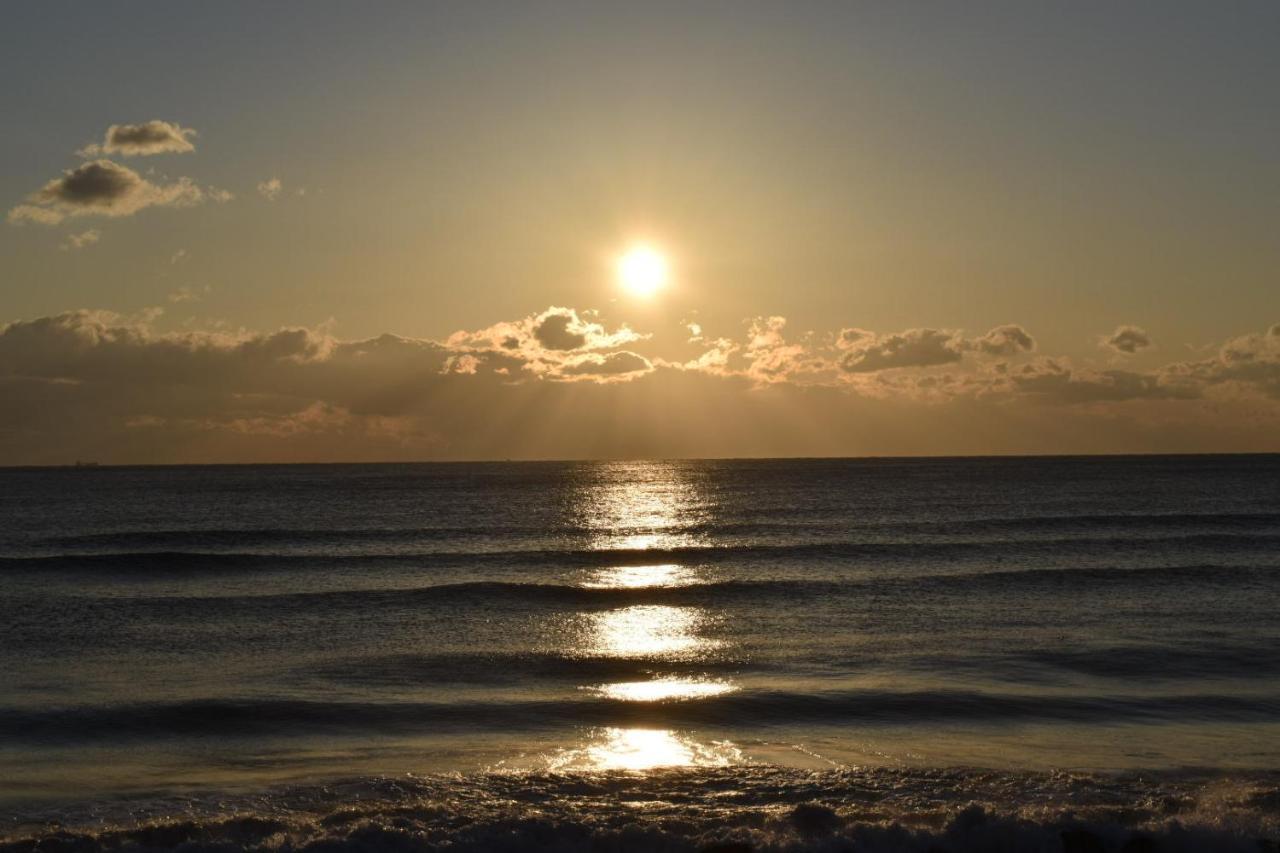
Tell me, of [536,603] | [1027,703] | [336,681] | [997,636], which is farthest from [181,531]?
[1027,703]

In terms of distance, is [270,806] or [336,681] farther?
[336,681]

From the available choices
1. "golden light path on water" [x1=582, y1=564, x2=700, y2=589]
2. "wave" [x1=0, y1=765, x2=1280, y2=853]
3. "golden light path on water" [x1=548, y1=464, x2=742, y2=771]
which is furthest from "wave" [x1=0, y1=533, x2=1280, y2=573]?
"wave" [x1=0, y1=765, x2=1280, y2=853]

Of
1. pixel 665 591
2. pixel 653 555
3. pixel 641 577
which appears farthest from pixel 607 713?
pixel 653 555

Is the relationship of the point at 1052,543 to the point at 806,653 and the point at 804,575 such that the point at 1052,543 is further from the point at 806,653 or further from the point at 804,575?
the point at 806,653

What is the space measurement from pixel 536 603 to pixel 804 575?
11.9 metres

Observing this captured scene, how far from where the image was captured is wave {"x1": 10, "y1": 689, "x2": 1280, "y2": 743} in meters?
20.7

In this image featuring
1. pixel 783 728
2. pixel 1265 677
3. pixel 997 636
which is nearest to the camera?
pixel 783 728

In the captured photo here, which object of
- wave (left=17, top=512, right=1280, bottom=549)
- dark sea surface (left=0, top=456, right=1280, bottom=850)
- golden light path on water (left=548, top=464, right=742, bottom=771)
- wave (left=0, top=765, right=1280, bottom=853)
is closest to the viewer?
wave (left=0, top=765, right=1280, bottom=853)

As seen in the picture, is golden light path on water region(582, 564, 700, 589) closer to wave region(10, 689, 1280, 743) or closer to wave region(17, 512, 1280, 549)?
wave region(17, 512, 1280, 549)

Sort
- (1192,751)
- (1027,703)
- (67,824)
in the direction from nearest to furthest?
(67,824)
(1192,751)
(1027,703)

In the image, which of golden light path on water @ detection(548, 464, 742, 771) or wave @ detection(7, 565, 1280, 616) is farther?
wave @ detection(7, 565, 1280, 616)

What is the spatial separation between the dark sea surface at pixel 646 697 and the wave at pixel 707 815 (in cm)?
6

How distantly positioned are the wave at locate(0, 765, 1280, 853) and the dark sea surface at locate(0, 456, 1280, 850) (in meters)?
0.06

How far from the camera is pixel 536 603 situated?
1470 inches
